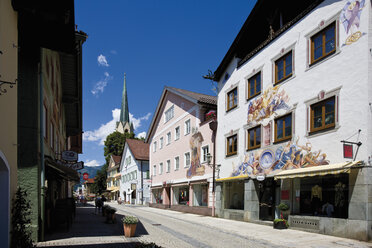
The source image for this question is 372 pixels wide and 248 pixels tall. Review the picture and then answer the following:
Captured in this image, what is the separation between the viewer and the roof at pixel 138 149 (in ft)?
144

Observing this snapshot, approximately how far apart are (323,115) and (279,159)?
131 inches

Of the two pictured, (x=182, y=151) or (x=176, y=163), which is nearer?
(x=182, y=151)

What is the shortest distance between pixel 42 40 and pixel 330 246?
35.5 feet

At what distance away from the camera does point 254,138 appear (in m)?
17.9

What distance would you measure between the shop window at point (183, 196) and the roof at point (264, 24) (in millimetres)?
12359

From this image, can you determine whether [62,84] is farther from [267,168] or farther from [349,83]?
[349,83]

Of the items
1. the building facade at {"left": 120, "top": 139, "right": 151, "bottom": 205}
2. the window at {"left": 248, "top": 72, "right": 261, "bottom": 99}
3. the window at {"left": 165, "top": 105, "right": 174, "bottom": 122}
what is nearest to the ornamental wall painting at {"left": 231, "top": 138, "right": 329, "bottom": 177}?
the window at {"left": 248, "top": 72, "right": 261, "bottom": 99}

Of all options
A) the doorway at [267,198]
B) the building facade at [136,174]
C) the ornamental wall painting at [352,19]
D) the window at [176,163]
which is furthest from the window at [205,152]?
the building facade at [136,174]

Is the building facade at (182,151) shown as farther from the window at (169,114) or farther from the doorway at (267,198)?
the doorway at (267,198)

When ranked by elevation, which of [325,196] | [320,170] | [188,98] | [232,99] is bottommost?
[325,196]

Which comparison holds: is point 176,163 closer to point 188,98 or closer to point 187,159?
point 187,159

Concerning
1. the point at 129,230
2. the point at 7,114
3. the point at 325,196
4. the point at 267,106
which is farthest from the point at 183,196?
the point at 7,114

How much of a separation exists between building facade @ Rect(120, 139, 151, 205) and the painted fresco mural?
13.6 meters

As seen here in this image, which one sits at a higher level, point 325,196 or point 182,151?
point 182,151
